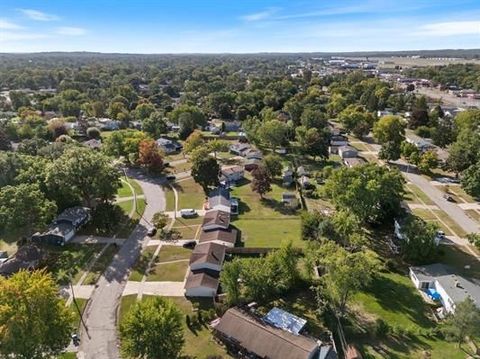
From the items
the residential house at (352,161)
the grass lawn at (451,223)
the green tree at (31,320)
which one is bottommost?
the grass lawn at (451,223)

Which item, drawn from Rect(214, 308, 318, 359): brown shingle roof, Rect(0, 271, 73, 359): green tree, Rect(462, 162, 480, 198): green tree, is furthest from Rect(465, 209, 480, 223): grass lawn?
Rect(0, 271, 73, 359): green tree

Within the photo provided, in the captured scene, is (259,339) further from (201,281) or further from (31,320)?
(31,320)

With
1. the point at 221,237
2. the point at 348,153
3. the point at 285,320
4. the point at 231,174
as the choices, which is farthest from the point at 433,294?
the point at 348,153

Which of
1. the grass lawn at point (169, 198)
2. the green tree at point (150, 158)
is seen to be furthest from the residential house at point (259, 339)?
the green tree at point (150, 158)

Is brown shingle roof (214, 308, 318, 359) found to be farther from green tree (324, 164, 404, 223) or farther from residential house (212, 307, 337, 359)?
green tree (324, 164, 404, 223)

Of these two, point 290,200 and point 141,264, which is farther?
point 290,200

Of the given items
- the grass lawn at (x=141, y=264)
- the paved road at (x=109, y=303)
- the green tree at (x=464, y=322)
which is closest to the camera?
the green tree at (x=464, y=322)

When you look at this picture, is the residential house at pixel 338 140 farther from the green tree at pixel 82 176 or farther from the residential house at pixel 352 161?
the green tree at pixel 82 176
